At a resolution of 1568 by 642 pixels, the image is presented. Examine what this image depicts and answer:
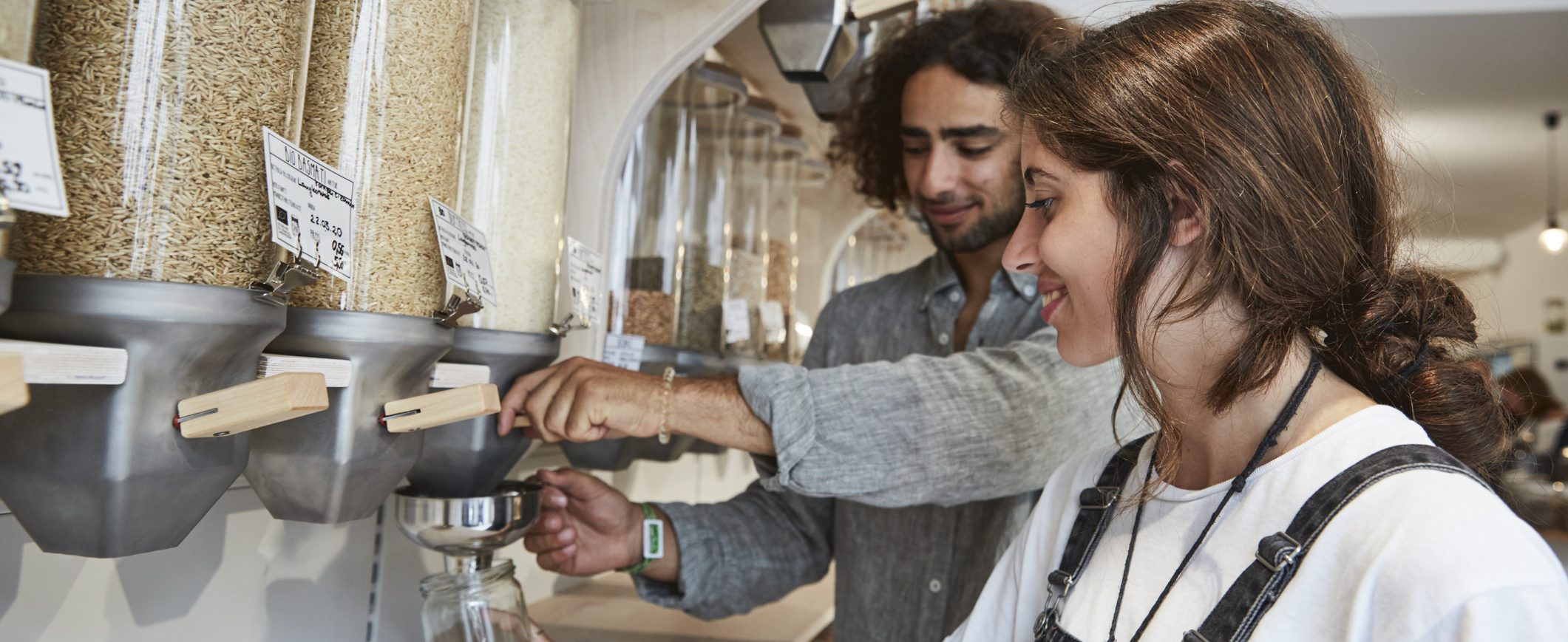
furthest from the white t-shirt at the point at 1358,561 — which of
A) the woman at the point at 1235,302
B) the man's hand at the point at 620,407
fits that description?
the man's hand at the point at 620,407

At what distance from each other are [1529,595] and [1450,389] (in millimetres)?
258

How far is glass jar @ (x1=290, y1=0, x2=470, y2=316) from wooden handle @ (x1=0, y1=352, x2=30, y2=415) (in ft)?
0.69

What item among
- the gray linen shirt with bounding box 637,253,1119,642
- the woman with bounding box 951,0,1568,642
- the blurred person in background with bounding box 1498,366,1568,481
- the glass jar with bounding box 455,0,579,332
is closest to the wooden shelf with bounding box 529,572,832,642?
the gray linen shirt with bounding box 637,253,1119,642

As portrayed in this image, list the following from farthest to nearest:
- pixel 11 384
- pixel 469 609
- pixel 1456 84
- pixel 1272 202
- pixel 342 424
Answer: pixel 1456 84, pixel 469 609, pixel 1272 202, pixel 342 424, pixel 11 384

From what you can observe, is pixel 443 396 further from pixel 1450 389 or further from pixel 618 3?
pixel 1450 389

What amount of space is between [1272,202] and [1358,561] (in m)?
0.26

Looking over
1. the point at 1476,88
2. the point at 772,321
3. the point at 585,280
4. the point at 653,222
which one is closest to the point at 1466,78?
the point at 1476,88

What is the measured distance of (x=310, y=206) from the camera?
0.55 m

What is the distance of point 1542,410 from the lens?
22.9ft

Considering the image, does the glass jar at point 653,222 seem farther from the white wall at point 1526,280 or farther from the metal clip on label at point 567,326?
the white wall at point 1526,280

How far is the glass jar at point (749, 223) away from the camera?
5.12ft

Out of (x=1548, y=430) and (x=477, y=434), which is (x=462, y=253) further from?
(x=1548, y=430)

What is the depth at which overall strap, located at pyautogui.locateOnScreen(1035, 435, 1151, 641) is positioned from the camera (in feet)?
2.82

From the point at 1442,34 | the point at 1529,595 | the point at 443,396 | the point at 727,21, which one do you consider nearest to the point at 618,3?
the point at 727,21
